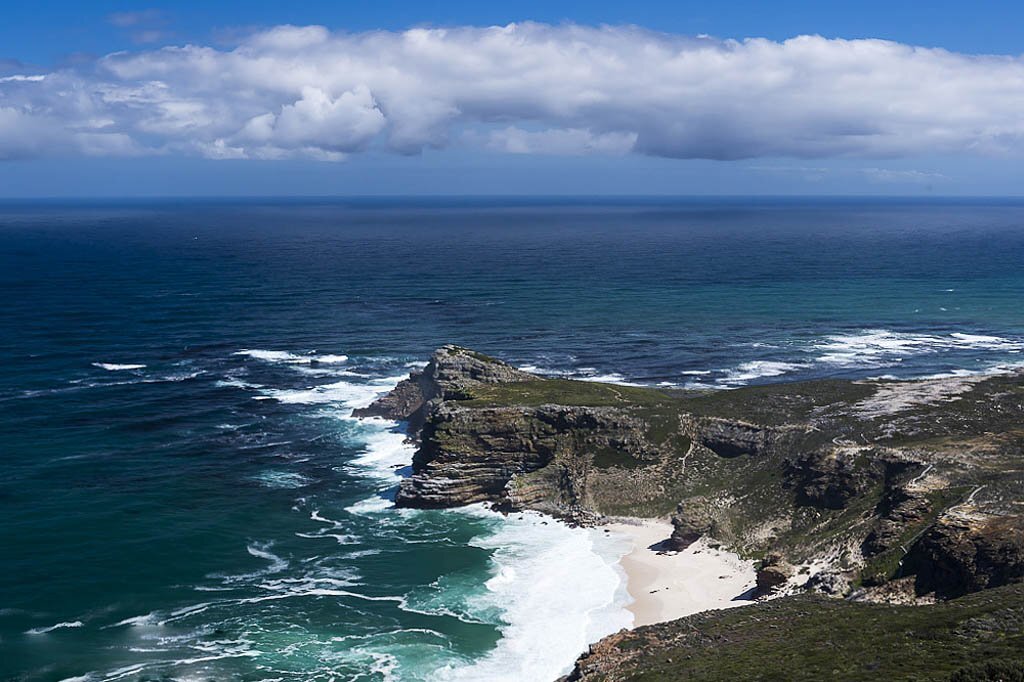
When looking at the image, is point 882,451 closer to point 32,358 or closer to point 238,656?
point 238,656

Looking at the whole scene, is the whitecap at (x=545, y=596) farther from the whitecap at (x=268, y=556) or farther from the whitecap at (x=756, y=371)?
the whitecap at (x=756, y=371)

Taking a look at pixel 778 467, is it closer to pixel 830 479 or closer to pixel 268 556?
pixel 830 479

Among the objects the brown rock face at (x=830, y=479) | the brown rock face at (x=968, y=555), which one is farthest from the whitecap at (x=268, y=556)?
the brown rock face at (x=968, y=555)

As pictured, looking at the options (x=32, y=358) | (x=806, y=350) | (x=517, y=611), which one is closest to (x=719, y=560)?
(x=517, y=611)

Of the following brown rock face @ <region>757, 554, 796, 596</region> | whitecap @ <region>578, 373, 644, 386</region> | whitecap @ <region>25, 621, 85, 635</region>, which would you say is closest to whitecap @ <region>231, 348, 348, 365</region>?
whitecap @ <region>578, 373, 644, 386</region>

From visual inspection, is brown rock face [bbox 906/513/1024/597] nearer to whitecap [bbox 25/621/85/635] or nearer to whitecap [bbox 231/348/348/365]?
whitecap [bbox 25/621/85/635]

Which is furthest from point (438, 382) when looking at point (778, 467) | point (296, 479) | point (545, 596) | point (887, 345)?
point (887, 345)
